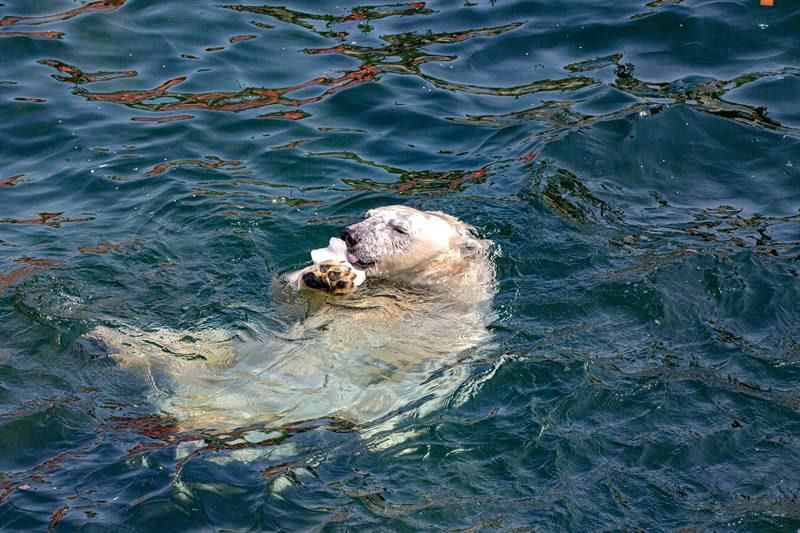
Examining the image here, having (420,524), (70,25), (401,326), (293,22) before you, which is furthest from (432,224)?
(70,25)

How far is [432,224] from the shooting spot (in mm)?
7699

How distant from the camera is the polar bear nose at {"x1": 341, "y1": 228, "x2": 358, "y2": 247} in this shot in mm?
7551

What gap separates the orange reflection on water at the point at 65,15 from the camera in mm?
12641

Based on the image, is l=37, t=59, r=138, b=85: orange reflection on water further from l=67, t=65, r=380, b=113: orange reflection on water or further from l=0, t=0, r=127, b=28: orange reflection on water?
l=0, t=0, r=127, b=28: orange reflection on water

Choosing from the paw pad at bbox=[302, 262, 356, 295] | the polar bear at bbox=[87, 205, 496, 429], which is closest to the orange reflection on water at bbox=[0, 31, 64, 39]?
the polar bear at bbox=[87, 205, 496, 429]

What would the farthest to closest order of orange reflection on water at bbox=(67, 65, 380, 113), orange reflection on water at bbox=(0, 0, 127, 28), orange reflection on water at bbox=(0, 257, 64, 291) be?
orange reflection on water at bbox=(0, 0, 127, 28) < orange reflection on water at bbox=(67, 65, 380, 113) < orange reflection on water at bbox=(0, 257, 64, 291)

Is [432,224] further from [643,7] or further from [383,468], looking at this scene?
[643,7]

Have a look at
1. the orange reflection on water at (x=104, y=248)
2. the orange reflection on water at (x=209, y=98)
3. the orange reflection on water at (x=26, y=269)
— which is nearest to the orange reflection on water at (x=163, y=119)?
the orange reflection on water at (x=209, y=98)

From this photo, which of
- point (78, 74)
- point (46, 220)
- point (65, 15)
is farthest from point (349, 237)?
point (65, 15)

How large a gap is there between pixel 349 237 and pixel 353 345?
1.18m

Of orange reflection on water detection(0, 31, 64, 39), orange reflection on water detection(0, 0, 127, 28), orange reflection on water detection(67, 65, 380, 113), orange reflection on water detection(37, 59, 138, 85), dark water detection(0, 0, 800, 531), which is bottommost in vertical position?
dark water detection(0, 0, 800, 531)

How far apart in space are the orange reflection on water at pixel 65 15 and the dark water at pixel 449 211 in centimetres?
5

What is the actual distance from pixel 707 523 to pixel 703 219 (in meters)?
4.30

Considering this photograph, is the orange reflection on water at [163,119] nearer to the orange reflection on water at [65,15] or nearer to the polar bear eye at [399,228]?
the orange reflection on water at [65,15]
